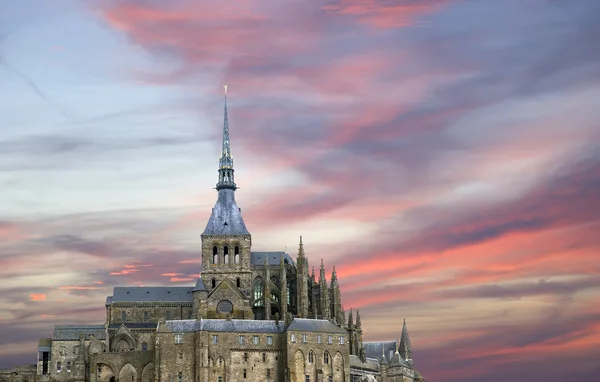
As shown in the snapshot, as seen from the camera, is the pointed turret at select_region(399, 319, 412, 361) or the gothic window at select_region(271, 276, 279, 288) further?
the pointed turret at select_region(399, 319, 412, 361)

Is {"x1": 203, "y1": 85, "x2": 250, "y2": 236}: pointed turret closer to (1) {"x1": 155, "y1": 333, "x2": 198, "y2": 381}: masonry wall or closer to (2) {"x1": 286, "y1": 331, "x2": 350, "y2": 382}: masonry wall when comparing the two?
(1) {"x1": 155, "y1": 333, "x2": 198, "y2": 381}: masonry wall

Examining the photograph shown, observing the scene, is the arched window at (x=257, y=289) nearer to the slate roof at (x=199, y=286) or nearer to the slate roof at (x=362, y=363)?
the slate roof at (x=199, y=286)

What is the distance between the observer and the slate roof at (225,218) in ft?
482

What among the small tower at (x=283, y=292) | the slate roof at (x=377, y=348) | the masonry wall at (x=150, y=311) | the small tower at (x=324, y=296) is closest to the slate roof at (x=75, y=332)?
the masonry wall at (x=150, y=311)

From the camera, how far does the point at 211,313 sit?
138125mm

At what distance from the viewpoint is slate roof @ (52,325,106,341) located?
134m

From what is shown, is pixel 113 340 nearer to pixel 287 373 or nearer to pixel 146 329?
pixel 146 329

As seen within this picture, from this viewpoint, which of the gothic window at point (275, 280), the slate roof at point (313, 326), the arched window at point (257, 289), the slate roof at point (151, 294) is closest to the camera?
the slate roof at point (313, 326)

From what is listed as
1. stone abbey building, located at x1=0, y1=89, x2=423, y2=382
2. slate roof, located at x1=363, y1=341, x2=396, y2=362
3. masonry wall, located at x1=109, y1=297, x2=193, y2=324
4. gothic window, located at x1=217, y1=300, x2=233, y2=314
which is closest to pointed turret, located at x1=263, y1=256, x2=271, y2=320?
stone abbey building, located at x1=0, y1=89, x2=423, y2=382

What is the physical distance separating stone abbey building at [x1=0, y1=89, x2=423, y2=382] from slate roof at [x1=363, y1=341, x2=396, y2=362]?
14 cm

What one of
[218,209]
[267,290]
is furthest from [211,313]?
[218,209]

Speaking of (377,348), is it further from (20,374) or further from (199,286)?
(20,374)

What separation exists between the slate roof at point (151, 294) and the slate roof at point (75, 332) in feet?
29.2

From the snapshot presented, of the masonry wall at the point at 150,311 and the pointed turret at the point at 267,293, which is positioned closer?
the pointed turret at the point at 267,293
